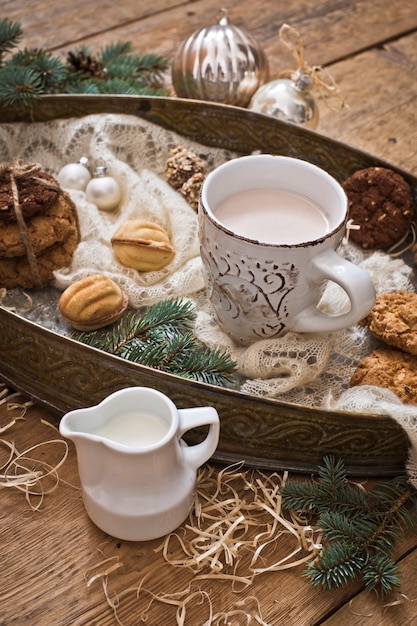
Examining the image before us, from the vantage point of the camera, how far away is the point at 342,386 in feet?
3.19

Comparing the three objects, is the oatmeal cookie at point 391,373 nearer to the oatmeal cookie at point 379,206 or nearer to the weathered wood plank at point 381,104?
the oatmeal cookie at point 379,206

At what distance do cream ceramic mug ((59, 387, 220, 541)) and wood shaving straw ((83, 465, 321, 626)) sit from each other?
0.03 m

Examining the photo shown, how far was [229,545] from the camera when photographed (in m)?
0.84

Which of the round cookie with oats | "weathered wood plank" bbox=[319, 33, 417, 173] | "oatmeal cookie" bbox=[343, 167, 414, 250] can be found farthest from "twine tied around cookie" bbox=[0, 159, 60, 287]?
"weathered wood plank" bbox=[319, 33, 417, 173]

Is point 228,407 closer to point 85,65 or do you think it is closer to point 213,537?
point 213,537

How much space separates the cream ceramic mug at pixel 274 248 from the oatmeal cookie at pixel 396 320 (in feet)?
0.18

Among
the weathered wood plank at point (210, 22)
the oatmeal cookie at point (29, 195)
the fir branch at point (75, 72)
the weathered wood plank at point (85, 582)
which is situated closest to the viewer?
the weathered wood plank at point (85, 582)

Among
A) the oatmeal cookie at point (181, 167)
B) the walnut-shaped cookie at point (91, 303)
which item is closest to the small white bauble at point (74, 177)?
the oatmeal cookie at point (181, 167)

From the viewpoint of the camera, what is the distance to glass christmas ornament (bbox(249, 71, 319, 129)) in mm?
1299

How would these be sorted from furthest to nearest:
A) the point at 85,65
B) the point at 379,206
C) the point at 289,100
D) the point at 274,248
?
the point at 85,65 < the point at 289,100 < the point at 379,206 < the point at 274,248

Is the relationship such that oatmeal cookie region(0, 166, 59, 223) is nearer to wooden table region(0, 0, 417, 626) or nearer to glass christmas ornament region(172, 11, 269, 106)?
wooden table region(0, 0, 417, 626)

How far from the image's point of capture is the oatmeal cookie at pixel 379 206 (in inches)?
43.9

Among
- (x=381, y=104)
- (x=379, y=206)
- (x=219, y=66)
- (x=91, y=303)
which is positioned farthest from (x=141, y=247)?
(x=381, y=104)

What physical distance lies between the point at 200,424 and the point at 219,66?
780 millimetres
